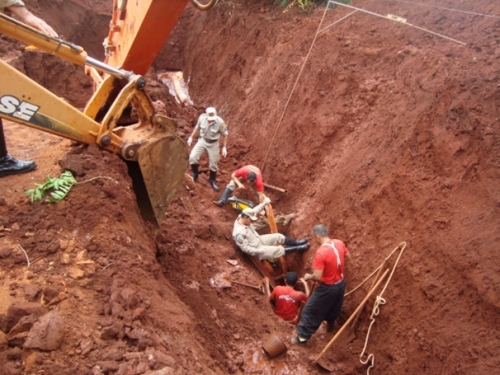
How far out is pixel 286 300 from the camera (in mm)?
6656

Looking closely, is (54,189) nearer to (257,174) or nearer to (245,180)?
(257,174)

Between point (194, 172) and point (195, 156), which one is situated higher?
point (195, 156)

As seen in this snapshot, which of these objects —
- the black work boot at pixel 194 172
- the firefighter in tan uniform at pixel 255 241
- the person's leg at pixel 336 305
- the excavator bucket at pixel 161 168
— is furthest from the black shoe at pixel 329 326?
the black work boot at pixel 194 172

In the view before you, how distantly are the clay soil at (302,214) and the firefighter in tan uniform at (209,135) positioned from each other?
19.6 inches

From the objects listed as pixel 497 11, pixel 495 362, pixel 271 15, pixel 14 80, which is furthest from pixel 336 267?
pixel 271 15

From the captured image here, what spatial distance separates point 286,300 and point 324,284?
952mm

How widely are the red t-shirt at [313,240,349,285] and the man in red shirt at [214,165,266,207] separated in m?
2.54

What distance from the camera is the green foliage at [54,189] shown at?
15.3 feet

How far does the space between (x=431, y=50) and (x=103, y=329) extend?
23.1ft

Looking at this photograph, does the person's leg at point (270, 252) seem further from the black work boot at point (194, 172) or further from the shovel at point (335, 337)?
the black work boot at point (194, 172)

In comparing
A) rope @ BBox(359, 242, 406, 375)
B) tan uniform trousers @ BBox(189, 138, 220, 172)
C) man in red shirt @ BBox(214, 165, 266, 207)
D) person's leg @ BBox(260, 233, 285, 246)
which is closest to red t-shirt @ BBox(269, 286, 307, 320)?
person's leg @ BBox(260, 233, 285, 246)

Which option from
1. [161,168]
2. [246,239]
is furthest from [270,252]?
[161,168]

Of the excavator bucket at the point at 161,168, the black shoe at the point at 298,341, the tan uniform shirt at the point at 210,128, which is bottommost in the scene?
the black shoe at the point at 298,341

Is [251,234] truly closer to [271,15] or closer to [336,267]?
[336,267]
